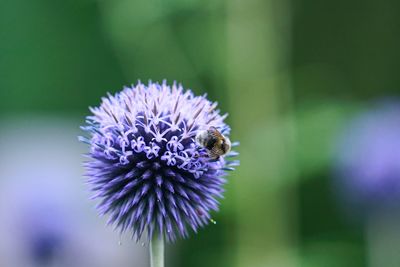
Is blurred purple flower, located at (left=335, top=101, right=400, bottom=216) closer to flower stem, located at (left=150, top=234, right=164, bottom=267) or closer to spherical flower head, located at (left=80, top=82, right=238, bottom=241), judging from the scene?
spherical flower head, located at (left=80, top=82, right=238, bottom=241)

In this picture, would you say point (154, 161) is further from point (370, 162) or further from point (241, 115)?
point (370, 162)

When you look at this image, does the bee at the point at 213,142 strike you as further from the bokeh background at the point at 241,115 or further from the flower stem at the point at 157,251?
the bokeh background at the point at 241,115

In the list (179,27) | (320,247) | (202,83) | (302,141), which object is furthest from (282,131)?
(202,83)

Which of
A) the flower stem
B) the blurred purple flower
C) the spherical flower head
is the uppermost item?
the blurred purple flower

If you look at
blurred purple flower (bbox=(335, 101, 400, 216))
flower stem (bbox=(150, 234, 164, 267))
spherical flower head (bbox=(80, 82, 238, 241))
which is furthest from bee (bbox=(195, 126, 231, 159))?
blurred purple flower (bbox=(335, 101, 400, 216))

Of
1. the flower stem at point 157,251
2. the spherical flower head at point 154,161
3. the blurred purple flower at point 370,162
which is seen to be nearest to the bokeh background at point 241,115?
the blurred purple flower at point 370,162

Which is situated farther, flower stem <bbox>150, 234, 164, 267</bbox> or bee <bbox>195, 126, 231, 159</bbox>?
bee <bbox>195, 126, 231, 159</bbox>
